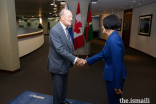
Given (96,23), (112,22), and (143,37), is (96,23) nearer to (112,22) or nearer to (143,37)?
(143,37)

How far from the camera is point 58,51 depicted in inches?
73.7

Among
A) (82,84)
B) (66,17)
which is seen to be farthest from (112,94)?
(82,84)

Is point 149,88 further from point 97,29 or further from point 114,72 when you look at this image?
point 97,29

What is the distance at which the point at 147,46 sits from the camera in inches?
271

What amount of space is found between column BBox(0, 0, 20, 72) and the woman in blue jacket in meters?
3.31

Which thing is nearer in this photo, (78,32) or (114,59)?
(114,59)

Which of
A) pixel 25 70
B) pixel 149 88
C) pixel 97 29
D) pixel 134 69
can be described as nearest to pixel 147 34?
pixel 134 69

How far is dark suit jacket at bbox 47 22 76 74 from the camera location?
6.13ft

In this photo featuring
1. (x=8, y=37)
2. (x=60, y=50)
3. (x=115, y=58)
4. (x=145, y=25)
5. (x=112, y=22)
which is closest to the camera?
(x=115, y=58)

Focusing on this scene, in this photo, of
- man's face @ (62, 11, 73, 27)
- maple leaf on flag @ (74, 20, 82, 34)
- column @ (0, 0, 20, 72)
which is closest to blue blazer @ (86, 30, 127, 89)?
man's face @ (62, 11, 73, 27)

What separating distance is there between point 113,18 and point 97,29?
551 inches

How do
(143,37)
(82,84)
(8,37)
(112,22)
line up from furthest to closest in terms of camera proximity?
(143,37) < (8,37) < (82,84) < (112,22)

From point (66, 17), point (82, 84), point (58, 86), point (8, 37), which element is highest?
point (66, 17)

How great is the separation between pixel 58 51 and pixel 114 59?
800mm
